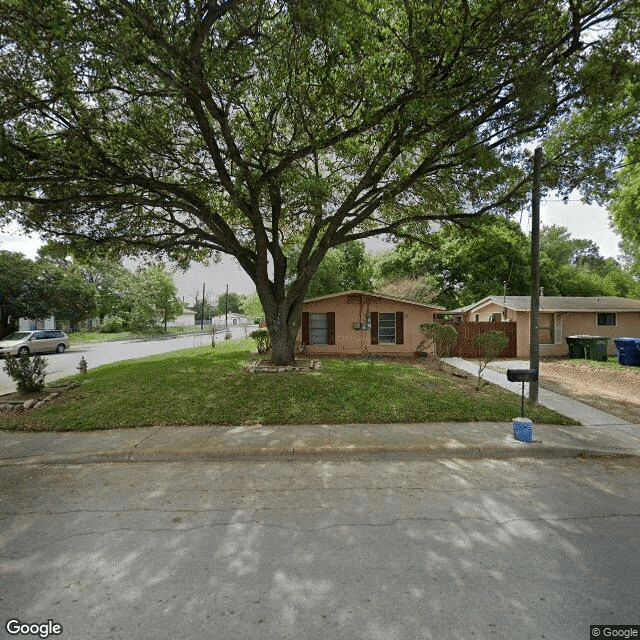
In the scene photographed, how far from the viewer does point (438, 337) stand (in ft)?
39.1

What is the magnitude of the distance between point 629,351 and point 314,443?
47.4 ft

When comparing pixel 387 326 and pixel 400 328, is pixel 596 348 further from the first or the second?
pixel 387 326

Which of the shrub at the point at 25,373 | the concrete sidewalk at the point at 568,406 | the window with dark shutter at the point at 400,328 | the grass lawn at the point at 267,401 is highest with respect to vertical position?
the window with dark shutter at the point at 400,328

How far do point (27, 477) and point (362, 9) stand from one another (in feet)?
32.6

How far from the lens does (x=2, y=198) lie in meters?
7.71

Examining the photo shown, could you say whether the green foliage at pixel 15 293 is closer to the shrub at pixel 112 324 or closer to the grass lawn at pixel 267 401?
the shrub at pixel 112 324

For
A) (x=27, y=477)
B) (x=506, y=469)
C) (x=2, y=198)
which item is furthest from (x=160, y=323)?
(x=506, y=469)

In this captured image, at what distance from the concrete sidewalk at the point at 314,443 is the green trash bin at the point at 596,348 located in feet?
34.8

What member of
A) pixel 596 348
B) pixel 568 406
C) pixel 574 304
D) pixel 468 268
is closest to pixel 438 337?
pixel 568 406

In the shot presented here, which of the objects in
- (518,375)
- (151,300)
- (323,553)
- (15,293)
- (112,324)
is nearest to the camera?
(323,553)

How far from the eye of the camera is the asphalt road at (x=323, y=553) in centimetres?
222

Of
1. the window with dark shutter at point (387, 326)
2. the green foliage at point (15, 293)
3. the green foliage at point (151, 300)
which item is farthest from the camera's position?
the green foliage at point (151, 300)

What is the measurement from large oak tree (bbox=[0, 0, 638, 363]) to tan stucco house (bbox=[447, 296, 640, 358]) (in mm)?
8369

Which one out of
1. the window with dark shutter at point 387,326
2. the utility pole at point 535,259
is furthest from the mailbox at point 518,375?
the window with dark shutter at point 387,326
